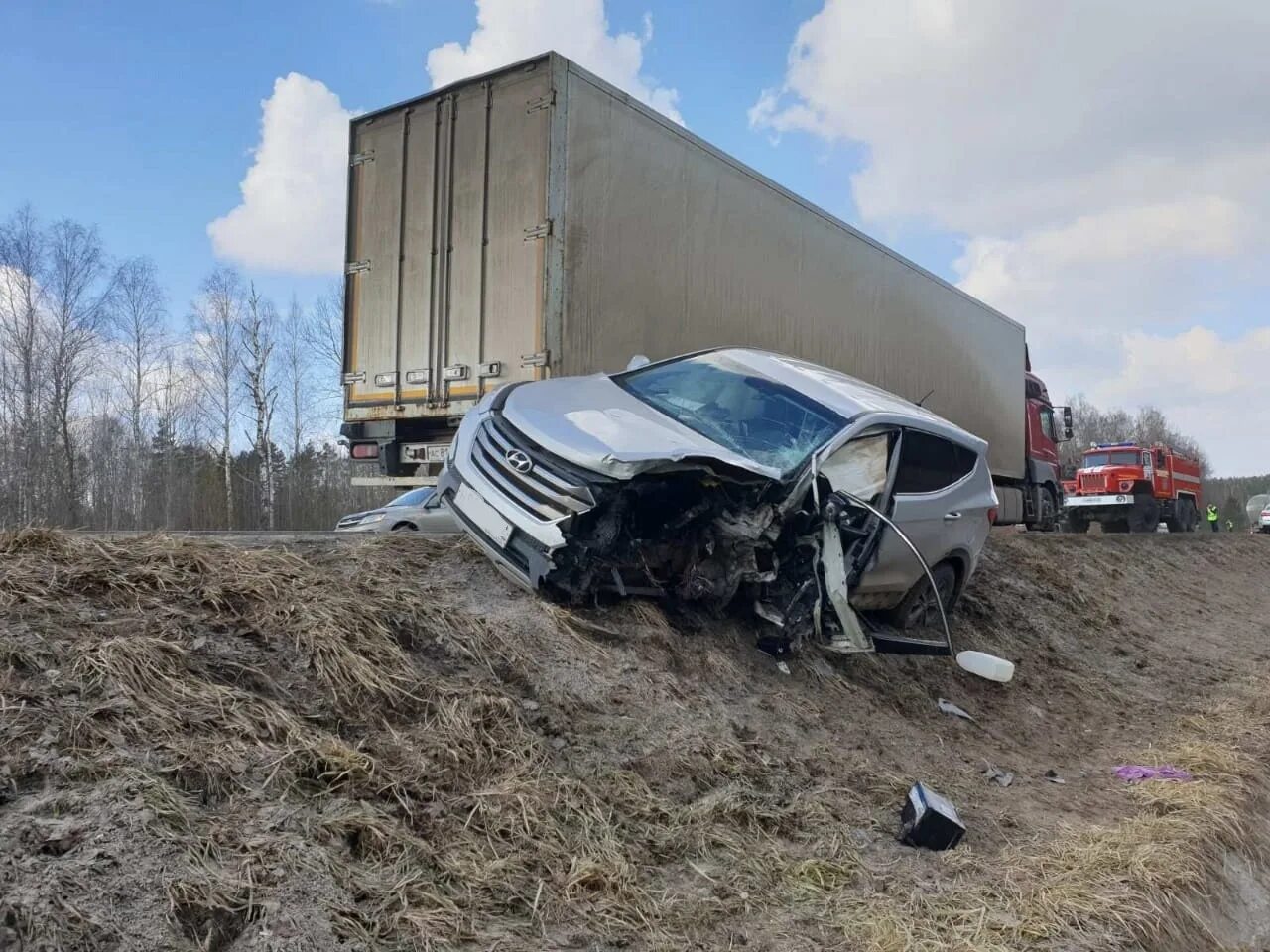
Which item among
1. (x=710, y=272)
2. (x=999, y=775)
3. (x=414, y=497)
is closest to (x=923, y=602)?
(x=999, y=775)

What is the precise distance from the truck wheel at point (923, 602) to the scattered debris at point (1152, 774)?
151 cm

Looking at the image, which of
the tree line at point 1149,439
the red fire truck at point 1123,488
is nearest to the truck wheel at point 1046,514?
the red fire truck at point 1123,488

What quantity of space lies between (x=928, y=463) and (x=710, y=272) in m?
3.72

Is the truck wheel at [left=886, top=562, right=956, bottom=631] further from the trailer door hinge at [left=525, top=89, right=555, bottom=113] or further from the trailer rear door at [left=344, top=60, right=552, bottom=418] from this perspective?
the trailer door hinge at [left=525, top=89, right=555, bottom=113]

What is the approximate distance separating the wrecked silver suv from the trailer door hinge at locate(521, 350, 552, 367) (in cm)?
121

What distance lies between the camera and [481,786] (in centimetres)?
349

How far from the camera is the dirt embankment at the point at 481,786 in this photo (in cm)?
260

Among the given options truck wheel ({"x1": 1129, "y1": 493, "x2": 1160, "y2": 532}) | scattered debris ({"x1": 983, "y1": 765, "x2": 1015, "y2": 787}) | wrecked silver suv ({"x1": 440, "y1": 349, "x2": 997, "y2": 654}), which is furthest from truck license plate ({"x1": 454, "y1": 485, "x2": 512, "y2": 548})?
truck wheel ({"x1": 1129, "y1": 493, "x2": 1160, "y2": 532})

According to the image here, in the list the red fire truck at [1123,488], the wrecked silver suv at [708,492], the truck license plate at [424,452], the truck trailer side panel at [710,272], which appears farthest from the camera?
the red fire truck at [1123,488]

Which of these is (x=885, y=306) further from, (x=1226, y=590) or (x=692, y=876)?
(x=692, y=876)

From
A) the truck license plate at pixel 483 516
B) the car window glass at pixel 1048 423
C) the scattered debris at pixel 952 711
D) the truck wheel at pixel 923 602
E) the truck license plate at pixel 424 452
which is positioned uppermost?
the car window glass at pixel 1048 423

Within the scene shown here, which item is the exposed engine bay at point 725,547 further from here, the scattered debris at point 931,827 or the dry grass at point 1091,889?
the dry grass at point 1091,889

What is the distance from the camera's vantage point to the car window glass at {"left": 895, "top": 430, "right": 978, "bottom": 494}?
6.54 meters

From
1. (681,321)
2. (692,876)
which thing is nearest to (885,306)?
(681,321)
